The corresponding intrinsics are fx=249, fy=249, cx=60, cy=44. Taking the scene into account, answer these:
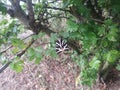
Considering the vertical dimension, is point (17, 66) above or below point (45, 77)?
above

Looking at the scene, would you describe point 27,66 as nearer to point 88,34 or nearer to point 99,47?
point 99,47

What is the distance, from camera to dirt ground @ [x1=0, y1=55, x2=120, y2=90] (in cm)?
249

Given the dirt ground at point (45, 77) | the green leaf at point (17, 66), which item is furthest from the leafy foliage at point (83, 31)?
the dirt ground at point (45, 77)

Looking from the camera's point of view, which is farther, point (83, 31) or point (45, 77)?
point (45, 77)

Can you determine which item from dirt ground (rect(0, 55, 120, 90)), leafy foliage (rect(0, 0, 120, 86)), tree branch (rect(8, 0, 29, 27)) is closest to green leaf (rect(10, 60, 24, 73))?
leafy foliage (rect(0, 0, 120, 86))

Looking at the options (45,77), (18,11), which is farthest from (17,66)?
(45,77)

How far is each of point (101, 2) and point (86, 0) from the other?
0.15m

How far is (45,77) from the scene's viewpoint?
2.61 metres

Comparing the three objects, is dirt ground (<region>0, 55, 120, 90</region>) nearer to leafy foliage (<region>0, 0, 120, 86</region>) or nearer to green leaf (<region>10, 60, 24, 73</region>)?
leafy foliage (<region>0, 0, 120, 86</region>)

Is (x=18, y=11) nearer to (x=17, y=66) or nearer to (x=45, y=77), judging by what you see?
(x=17, y=66)

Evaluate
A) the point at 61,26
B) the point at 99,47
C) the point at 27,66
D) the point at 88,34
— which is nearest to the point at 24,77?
the point at 27,66

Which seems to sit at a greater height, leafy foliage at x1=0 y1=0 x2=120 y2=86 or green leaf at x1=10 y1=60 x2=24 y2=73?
leafy foliage at x1=0 y1=0 x2=120 y2=86

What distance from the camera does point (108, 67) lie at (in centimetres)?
210

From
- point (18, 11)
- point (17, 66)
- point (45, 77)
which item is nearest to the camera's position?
point (17, 66)
